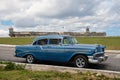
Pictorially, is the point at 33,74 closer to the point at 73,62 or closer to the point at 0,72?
the point at 0,72

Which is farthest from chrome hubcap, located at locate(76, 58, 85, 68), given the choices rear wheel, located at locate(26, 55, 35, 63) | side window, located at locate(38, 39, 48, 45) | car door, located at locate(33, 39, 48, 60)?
rear wheel, located at locate(26, 55, 35, 63)

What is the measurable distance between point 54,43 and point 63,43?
0.62 m

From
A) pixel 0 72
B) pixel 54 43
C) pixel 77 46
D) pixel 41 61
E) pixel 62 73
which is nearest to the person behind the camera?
pixel 62 73

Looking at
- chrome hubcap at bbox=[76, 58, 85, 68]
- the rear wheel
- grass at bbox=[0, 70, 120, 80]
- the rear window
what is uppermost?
the rear window

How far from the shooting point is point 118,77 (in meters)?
10.8

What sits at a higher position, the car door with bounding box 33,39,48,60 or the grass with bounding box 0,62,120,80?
the car door with bounding box 33,39,48,60

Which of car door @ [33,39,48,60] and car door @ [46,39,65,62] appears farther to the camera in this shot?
car door @ [33,39,48,60]

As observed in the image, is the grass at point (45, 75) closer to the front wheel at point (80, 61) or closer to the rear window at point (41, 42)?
the front wheel at point (80, 61)

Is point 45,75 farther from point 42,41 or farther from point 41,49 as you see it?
point 42,41

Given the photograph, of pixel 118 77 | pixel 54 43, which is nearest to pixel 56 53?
pixel 54 43

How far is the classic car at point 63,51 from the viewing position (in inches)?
548

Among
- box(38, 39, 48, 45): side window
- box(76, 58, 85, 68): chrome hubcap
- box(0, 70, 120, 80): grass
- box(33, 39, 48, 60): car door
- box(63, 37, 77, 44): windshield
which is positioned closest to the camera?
box(0, 70, 120, 80): grass

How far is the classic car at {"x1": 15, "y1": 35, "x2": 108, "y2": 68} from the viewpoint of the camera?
13.9m

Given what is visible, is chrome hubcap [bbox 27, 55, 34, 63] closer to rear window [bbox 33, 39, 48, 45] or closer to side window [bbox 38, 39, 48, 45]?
rear window [bbox 33, 39, 48, 45]
